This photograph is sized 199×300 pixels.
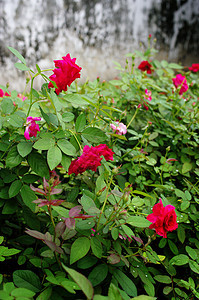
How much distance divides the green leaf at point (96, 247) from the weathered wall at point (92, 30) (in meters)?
2.63

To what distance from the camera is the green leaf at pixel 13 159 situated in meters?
0.82

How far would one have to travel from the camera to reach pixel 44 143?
30.3 inches

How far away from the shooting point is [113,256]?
0.71 meters

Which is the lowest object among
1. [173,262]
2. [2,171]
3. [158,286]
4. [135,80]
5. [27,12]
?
[158,286]

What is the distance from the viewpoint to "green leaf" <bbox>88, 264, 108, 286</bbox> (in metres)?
0.68

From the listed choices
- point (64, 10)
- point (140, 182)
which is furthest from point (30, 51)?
point (140, 182)

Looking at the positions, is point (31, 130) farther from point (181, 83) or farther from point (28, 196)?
point (181, 83)

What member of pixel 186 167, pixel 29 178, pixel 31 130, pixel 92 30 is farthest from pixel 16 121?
pixel 92 30

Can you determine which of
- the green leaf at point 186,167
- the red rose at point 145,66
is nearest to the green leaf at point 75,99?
the green leaf at point 186,167

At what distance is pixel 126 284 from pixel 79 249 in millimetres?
171

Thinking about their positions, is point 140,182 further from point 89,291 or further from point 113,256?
point 89,291

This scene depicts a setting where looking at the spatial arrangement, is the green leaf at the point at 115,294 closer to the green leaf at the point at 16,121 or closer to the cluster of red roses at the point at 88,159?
the cluster of red roses at the point at 88,159

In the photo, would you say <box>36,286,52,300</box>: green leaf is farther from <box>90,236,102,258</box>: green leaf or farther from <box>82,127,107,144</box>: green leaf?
<box>82,127,107,144</box>: green leaf

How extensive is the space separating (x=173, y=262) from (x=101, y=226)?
36 cm
